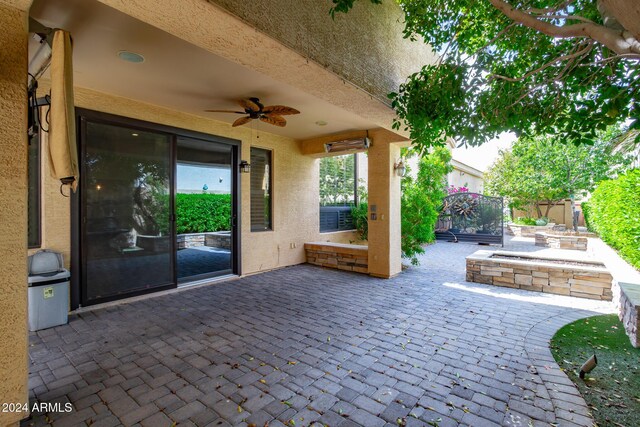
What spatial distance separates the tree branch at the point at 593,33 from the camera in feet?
6.17

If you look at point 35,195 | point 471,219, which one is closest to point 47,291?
point 35,195

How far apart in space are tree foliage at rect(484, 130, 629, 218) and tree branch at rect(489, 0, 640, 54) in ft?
40.3

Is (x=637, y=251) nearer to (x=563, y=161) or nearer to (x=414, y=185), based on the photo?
(x=414, y=185)

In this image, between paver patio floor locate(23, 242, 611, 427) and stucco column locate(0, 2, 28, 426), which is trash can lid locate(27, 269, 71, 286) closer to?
paver patio floor locate(23, 242, 611, 427)

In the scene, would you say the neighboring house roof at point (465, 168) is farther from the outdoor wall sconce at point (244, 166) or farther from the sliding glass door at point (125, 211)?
the sliding glass door at point (125, 211)

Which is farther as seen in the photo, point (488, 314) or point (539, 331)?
point (488, 314)

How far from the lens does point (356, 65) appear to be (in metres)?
3.64

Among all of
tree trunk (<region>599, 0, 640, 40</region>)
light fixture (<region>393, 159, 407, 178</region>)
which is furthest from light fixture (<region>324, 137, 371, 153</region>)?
tree trunk (<region>599, 0, 640, 40</region>)

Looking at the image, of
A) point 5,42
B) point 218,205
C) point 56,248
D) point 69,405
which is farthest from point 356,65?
point 218,205

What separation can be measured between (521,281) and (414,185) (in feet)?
10.2

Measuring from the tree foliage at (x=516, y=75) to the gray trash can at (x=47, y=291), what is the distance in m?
4.70

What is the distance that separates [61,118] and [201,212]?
616 centimetres

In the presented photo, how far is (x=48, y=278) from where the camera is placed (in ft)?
12.8

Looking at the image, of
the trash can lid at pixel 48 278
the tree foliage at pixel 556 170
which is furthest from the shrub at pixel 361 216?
the tree foliage at pixel 556 170
